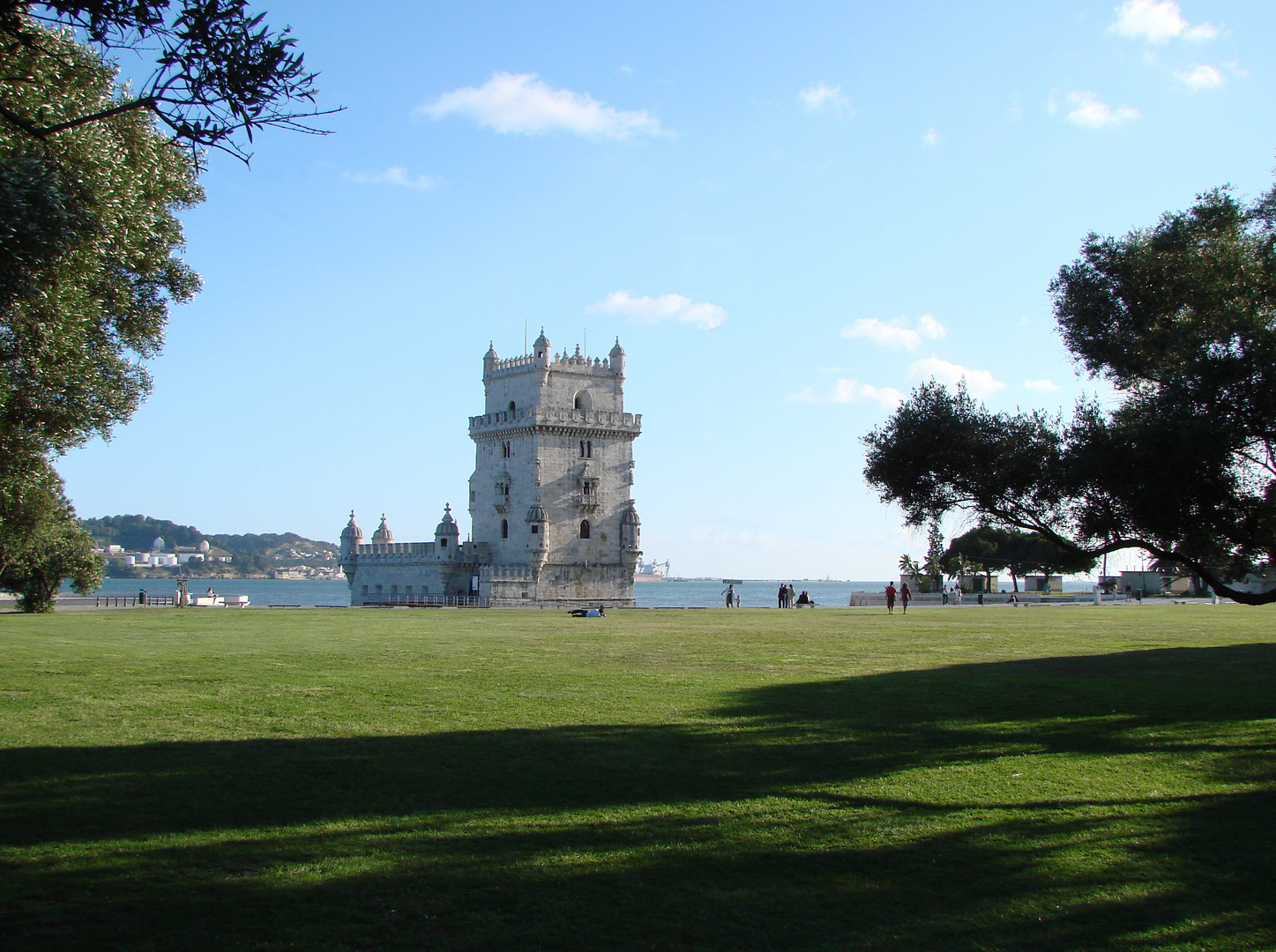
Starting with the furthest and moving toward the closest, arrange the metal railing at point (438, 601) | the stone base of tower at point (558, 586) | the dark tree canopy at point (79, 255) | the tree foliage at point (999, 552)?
the tree foliage at point (999, 552), the stone base of tower at point (558, 586), the metal railing at point (438, 601), the dark tree canopy at point (79, 255)

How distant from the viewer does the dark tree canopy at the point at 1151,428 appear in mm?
14844

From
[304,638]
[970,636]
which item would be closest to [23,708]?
[304,638]

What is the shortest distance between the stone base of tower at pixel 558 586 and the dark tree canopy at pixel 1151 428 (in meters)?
46.7

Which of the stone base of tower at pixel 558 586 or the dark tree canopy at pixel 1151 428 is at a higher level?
the dark tree canopy at pixel 1151 428

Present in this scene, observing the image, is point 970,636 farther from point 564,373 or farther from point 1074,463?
point 564,373

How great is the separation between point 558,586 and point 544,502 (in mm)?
5271

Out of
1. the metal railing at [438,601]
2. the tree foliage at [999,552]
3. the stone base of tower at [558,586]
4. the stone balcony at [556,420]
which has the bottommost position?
the metal railing at [438,601]

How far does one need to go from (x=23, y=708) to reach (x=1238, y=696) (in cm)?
1828

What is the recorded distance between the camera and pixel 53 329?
13305 mm

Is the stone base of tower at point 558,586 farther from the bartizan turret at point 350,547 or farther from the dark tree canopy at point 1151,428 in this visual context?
the dark tree canopy at point 1151,428

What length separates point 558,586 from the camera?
6706 centimetres

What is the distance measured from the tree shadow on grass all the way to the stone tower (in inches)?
2104

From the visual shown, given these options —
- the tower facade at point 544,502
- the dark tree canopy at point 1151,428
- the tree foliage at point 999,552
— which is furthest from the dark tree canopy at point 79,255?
the tree foliage at point 999,552

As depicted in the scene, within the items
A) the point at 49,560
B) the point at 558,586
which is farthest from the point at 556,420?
A: the point at 49,560
